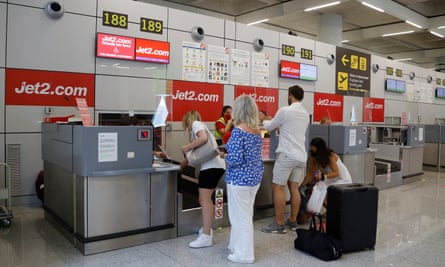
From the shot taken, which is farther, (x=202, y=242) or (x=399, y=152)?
(x=399, y=152)

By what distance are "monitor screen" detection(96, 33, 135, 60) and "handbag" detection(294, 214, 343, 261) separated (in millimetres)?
3707

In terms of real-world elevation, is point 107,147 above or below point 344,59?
below

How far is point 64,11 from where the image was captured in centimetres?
516

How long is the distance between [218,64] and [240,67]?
1.76ft

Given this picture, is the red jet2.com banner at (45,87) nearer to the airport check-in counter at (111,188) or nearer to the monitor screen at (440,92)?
the airport check-in counter at (111,188)

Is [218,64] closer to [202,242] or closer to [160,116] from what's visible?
[160,116]

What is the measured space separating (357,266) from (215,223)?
4.93ft

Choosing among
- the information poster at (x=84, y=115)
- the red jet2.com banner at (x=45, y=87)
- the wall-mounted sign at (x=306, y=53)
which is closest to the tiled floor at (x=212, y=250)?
the information poster at (x=84, y=115)

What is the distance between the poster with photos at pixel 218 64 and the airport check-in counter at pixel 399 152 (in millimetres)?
3223

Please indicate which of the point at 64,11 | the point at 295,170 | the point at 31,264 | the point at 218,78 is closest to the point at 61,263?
the point at 31,264

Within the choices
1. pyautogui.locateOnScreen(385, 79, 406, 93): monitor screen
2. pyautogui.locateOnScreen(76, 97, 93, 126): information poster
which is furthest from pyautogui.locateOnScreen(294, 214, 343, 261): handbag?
pyautogui.locateOnScreen(385, 79, 406, 93): monitor screen

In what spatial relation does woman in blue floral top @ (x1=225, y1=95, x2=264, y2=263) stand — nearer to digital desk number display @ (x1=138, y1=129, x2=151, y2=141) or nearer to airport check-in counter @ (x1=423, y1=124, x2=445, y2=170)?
digital desk number display @ (x1=138, y1=129, x2=151, y2=141)

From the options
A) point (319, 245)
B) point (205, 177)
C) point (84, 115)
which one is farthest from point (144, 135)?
point (319, 245)

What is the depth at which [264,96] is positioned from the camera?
7723mm
